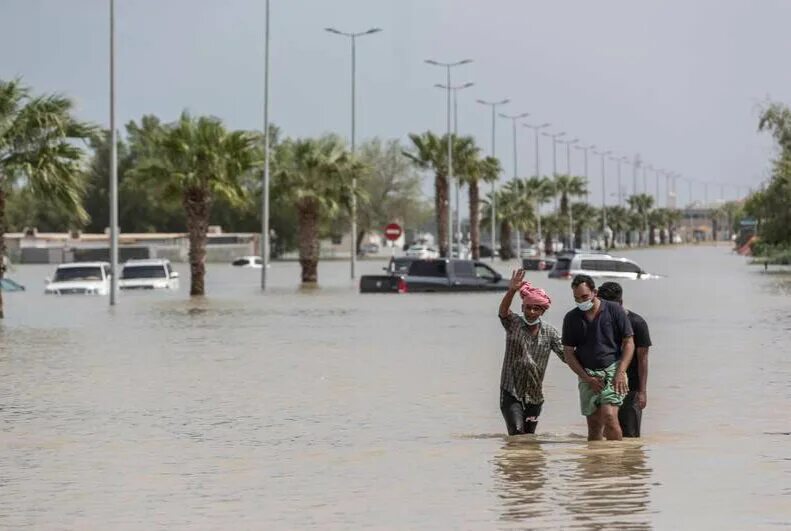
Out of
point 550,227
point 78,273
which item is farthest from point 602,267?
point 550,227

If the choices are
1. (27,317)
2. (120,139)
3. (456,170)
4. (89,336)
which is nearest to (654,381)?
(89,336)

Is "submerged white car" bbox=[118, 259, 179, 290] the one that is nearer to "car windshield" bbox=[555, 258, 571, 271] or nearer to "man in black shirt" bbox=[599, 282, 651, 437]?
"car windshield" bbox=[555, 258, 571, 271]

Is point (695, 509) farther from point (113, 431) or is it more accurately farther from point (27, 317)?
point (27, 317)

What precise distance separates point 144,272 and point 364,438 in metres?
50.7

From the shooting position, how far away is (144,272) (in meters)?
68.2

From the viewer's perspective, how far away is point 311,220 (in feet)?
258

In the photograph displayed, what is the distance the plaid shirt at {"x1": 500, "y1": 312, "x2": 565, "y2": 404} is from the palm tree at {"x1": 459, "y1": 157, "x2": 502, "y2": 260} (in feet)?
359

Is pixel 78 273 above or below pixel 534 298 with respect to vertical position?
below

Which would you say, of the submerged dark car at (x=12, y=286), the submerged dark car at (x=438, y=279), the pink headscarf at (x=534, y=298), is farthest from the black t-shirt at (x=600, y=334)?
the submerged dark car at (x=12, y=286)

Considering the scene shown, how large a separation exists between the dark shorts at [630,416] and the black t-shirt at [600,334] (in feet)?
2.37

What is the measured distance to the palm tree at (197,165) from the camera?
6400cm

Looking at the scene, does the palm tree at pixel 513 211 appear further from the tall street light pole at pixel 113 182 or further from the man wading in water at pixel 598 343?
the man wading in water at pixel 598 343

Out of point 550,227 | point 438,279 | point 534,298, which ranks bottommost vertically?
point 438,279

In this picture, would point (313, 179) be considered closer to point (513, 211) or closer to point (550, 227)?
point (513, 211)
